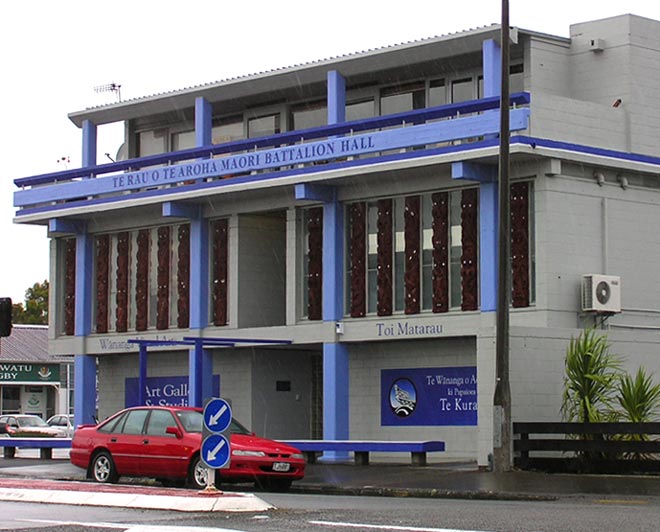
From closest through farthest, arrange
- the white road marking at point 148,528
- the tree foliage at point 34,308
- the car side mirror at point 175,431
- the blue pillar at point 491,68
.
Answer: the white road marking at point 148,528 → the car side mirror at point 175,431 → the blue pillar at point 491,68 → the tree foliage at point 34,308

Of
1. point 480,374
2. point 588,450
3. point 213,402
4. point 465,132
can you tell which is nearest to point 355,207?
point 465,132

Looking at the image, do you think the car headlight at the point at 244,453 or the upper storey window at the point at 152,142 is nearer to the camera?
the car headlight at the point at 244,453

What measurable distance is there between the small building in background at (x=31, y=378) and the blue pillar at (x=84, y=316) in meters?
28.5

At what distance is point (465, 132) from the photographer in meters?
29.2

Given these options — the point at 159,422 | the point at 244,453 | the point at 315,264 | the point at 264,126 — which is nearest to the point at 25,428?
the point at 264,126

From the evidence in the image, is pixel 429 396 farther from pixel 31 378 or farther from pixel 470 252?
pixel 31 378

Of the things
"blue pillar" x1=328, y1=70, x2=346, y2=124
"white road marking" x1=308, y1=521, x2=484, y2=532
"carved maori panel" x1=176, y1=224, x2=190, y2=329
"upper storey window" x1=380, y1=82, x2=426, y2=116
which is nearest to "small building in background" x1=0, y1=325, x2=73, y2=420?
"carved maori panel" x1=176, y1=224, x2=190, y2=329

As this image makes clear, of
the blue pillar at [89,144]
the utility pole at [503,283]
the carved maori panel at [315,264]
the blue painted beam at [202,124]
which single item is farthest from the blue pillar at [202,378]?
the utility pole at [503,283]

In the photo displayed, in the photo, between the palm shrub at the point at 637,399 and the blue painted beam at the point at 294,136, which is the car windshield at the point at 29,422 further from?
the palm shrub at the point at 637,399

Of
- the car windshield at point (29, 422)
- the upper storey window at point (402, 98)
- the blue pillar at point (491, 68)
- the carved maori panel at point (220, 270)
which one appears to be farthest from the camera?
the car windshield at point (29, 422)

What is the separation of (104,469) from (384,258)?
1030cm

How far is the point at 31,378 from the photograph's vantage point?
69.1 m

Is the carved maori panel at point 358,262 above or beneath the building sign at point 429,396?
above

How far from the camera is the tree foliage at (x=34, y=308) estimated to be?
3696 inches
